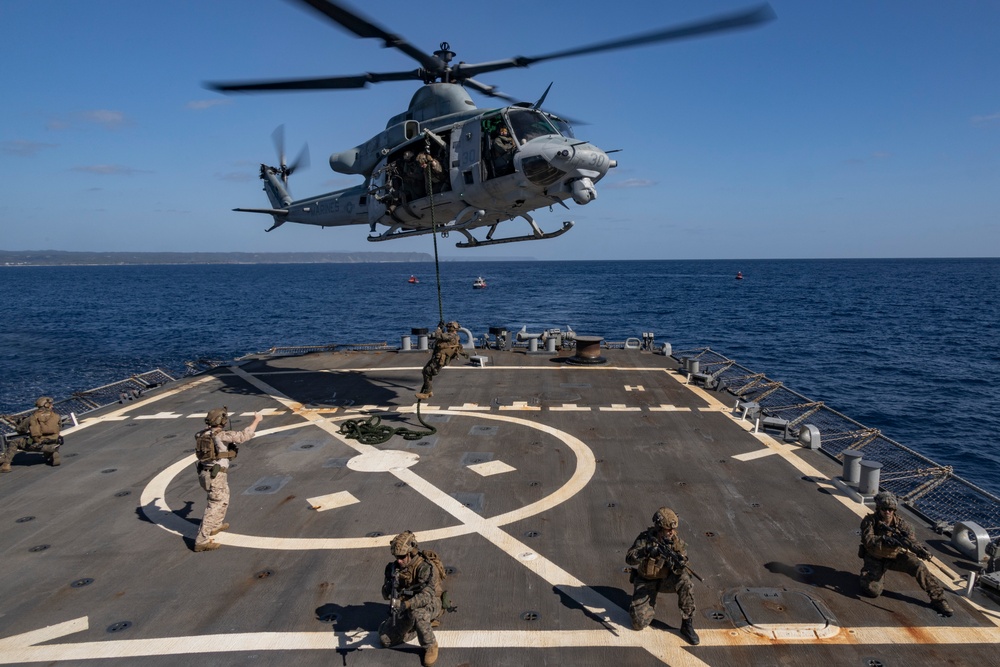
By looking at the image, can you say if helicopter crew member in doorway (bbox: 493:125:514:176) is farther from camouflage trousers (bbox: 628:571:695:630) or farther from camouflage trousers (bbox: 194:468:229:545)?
camouflage trousers (bbox: 628:571:695:630)

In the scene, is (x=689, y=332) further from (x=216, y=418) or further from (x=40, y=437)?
(x=216, y=418)

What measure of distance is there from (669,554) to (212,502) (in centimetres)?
811

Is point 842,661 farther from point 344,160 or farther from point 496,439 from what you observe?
point 344,160

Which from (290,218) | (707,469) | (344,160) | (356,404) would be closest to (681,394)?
(707,469)

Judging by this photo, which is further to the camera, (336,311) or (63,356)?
(336,311)

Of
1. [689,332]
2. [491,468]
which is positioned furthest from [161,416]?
[689,332]

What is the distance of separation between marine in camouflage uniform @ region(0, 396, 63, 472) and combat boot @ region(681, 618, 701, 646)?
15557 millimetres

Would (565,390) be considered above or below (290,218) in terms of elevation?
below

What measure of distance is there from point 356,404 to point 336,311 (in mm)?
81245

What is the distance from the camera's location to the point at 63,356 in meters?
53.6

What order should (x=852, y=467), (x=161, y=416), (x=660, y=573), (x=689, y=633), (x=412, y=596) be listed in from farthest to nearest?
1. (x=161, y=416)
2. (x=852, y=467)
3. (x=660, y=573)
4. (x=689, y=633)
5. (x=412, y=596)

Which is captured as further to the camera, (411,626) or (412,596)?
(411,626)

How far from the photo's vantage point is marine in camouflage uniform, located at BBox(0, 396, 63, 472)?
1445 cm

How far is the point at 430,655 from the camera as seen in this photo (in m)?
7.41
